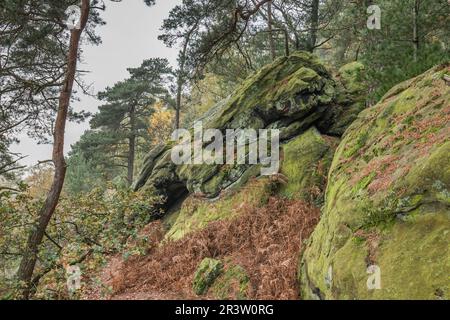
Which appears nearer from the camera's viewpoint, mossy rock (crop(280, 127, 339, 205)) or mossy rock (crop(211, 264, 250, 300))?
mossy rock (crop(211, 264, 250, 300))

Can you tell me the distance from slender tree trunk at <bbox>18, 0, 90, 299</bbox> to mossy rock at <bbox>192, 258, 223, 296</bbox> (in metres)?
3.57

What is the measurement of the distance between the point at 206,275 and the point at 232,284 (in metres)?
0.77

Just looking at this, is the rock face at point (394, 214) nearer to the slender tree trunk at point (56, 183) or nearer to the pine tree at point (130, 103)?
the slender tree trunk at point (56, 183)

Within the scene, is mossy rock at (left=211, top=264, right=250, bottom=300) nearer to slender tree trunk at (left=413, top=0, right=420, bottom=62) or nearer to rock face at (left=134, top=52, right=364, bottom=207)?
rock face at (left=134, top=52, right=364, bottom=207)

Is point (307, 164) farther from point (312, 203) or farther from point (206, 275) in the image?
point (206, 275)

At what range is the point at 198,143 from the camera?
41.3 feet

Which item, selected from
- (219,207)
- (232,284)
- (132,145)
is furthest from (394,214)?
(132,145)

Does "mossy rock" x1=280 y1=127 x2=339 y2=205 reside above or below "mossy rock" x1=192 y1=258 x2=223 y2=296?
above

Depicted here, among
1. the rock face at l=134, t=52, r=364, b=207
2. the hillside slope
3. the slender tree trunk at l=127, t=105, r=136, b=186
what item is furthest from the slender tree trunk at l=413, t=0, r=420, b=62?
the slender tree trunk at l=127, t=105, r=136, b=186

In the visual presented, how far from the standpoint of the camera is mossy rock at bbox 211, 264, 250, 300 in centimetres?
644

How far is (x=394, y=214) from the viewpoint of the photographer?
4.36 m

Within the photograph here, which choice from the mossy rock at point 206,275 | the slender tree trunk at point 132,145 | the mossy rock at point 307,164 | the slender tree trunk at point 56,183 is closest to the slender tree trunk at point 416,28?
the mossy rock at point 307,164

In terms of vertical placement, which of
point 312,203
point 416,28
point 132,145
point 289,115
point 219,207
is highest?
point 416,28

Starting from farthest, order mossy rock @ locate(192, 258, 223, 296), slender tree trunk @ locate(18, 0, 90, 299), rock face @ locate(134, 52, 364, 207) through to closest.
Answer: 1. rock face @ locate(134, 52, 364, 207)
2. mossy rock @ locate(192, 258, 223, 296)
3. slender tree trunk @ locate(18, 0, 90, 299)
